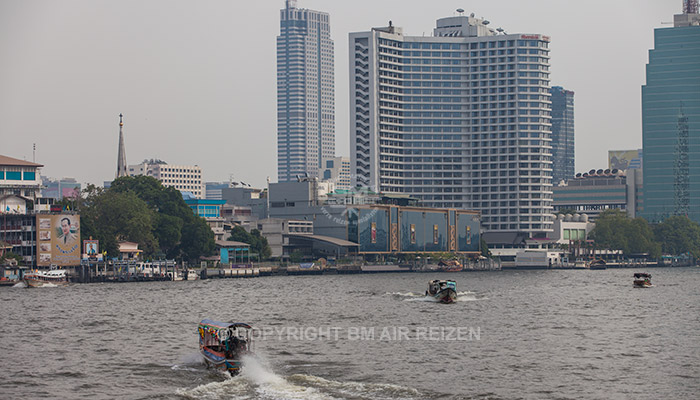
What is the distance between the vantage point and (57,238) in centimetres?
16700

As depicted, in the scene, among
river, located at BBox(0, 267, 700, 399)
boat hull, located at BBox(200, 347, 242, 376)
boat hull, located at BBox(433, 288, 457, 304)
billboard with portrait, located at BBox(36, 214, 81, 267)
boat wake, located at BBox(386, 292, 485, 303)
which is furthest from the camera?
billboard with portrait, located at BBox(36, 214, 81, 267)

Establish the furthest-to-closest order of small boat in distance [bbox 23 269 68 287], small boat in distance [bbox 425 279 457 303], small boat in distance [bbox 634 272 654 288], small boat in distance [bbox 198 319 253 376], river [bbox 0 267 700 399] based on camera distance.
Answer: small boat in distance [bbox 634 272 654 288] < small boat in distance [bbox 23 269 68 287] < small boat in distance [bbox 425 279 457 303] < small boat in distance [bbox 198 319 253 376] < river [bbox 0 267 700 399]

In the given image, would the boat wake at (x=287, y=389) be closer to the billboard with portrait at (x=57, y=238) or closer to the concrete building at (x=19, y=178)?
the billboard with portrait at (x=57, y=238)

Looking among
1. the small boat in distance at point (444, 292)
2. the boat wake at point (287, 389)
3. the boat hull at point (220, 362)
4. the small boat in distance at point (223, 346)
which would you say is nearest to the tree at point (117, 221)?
the small boat in distance at point (444, 292)

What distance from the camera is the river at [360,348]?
56.8 m

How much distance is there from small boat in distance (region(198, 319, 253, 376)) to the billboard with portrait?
109m

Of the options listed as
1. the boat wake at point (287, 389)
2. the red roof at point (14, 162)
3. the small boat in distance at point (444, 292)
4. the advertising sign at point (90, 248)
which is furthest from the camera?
the red roof at point (14, 162)

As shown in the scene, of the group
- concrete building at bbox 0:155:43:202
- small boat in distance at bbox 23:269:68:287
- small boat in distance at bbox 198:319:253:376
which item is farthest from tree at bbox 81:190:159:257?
small boat in distance at bbox 198:319:253:376

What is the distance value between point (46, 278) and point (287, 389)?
107954 millimetres

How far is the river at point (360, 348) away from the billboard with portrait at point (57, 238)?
35.8 metres

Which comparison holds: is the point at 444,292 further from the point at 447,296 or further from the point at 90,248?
the point at 90,248

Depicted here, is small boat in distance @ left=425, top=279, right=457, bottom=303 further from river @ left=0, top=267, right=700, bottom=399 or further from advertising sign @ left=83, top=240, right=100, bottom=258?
advertising sign @ left=83, top=240, right=100, bottom=258

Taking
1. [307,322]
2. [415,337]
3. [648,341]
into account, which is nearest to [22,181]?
[307,322]

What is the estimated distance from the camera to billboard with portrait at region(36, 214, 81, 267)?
16600 centimetres
